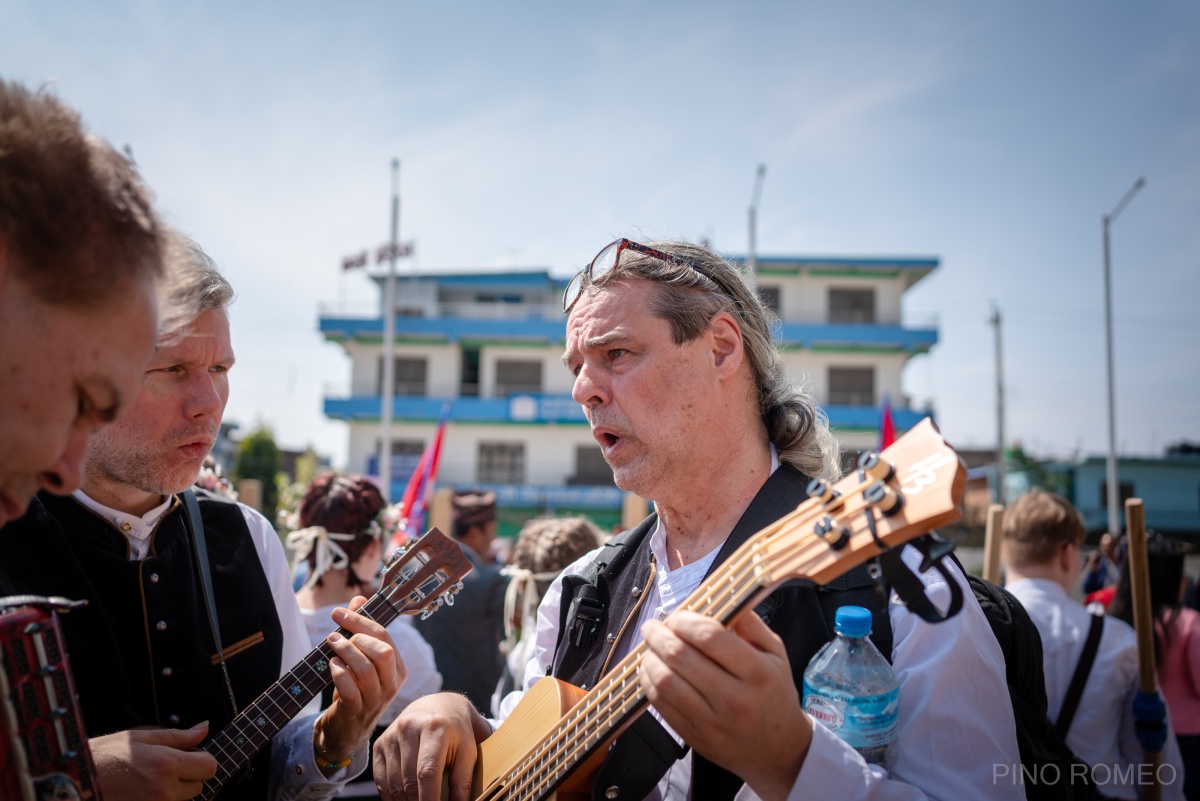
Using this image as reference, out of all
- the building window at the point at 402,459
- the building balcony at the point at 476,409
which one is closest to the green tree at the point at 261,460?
the building balcony at the point at 476,409

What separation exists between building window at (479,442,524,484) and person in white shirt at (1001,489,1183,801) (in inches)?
1162

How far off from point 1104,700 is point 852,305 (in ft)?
104

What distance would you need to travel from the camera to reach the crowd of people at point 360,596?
1.15 metres

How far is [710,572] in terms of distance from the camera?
6.79ft

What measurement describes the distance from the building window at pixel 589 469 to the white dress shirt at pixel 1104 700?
2839 centimetres

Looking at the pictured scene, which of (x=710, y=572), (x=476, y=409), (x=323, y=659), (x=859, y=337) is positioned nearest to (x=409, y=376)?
(x=476, y=409)

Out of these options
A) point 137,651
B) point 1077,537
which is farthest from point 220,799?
point 1077,537

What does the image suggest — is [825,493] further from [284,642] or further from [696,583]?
[284,642]

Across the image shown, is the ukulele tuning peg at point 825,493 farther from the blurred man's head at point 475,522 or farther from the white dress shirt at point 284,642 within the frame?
the blurred man's head at point 475,522

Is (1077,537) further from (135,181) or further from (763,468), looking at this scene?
(135,181)

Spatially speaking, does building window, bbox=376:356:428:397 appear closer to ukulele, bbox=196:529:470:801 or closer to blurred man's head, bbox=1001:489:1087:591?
blurred man's head, bbox=1001:489:1087:591

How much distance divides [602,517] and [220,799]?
96.4 ft

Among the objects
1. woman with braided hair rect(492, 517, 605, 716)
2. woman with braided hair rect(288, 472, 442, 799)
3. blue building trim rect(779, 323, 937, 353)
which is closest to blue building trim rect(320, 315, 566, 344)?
blue building trim rect(779, 323, 937, 353)

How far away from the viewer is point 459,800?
2051mm
